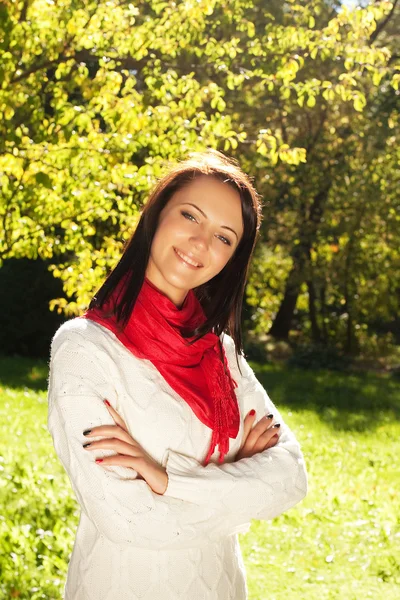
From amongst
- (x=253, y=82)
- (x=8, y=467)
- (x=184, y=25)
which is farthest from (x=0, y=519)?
(x=253, y=82)

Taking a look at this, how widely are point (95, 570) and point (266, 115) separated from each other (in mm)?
12598

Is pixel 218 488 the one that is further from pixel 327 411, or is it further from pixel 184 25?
pixel 327 411

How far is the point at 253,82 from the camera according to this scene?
520 inches

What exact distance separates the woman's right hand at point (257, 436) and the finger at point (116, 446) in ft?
1.62

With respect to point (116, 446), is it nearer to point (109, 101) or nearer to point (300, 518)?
point (109, 101)

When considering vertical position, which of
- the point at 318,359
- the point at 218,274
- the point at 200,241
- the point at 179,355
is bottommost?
the point at 318,359

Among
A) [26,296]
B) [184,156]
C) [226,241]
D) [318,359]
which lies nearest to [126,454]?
[226,241]

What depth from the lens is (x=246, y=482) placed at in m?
2.14

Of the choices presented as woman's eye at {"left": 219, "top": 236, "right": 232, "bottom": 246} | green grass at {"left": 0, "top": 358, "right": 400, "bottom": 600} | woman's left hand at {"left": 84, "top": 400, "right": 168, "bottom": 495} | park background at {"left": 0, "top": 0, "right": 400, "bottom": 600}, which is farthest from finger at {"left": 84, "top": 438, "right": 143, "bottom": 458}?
green grass at {"left": 0, "top": 358, "right": 400, "bottom": 600}

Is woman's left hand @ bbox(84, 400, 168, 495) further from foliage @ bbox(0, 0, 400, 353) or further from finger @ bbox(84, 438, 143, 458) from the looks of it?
foliage @ bbox(0, 0, 400, 353)

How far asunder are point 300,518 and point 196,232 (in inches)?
187

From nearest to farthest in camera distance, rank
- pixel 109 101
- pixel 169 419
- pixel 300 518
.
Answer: pixel 169 419, pixel 109 101, pixel 300 518

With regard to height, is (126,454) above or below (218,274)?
below

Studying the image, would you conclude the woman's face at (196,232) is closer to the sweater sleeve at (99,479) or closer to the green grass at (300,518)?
the sweater sleeve at (99,479)
